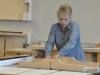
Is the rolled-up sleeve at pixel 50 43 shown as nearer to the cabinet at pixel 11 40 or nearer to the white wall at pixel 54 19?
the white wall at pixel 54 19

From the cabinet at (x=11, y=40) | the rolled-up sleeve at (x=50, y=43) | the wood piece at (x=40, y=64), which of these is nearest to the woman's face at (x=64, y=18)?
the rolled-up sleeve at (x=50, y=43)

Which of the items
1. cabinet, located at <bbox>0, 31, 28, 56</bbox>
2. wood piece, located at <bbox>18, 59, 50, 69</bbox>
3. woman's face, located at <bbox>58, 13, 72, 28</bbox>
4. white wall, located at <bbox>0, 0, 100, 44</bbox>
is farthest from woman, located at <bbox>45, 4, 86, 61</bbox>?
cabinet, located at <bbox>0, 31, 28, 56</bbox>

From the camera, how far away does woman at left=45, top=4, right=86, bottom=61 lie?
8.71 ft

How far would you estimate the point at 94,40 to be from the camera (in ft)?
13.8

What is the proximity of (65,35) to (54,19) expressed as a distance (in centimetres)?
165

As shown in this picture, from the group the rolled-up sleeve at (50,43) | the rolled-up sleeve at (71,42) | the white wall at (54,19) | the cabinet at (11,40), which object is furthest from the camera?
the cabinet at (11,40)

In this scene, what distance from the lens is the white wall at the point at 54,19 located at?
4.19 meters

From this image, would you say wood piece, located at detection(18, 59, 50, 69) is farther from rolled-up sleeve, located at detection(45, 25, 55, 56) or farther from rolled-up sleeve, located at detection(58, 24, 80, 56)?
rolled-up sleeve, located at detection(45, 25, 55, 56)

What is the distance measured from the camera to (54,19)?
14.7ft

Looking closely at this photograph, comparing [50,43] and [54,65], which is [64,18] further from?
[54,65]

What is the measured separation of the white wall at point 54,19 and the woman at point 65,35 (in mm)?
1310

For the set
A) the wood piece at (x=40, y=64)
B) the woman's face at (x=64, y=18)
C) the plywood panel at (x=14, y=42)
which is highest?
the woman's face at (x=64, y=18)

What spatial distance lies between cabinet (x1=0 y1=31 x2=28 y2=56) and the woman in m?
1.69

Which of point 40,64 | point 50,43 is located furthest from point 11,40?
point 40,64
